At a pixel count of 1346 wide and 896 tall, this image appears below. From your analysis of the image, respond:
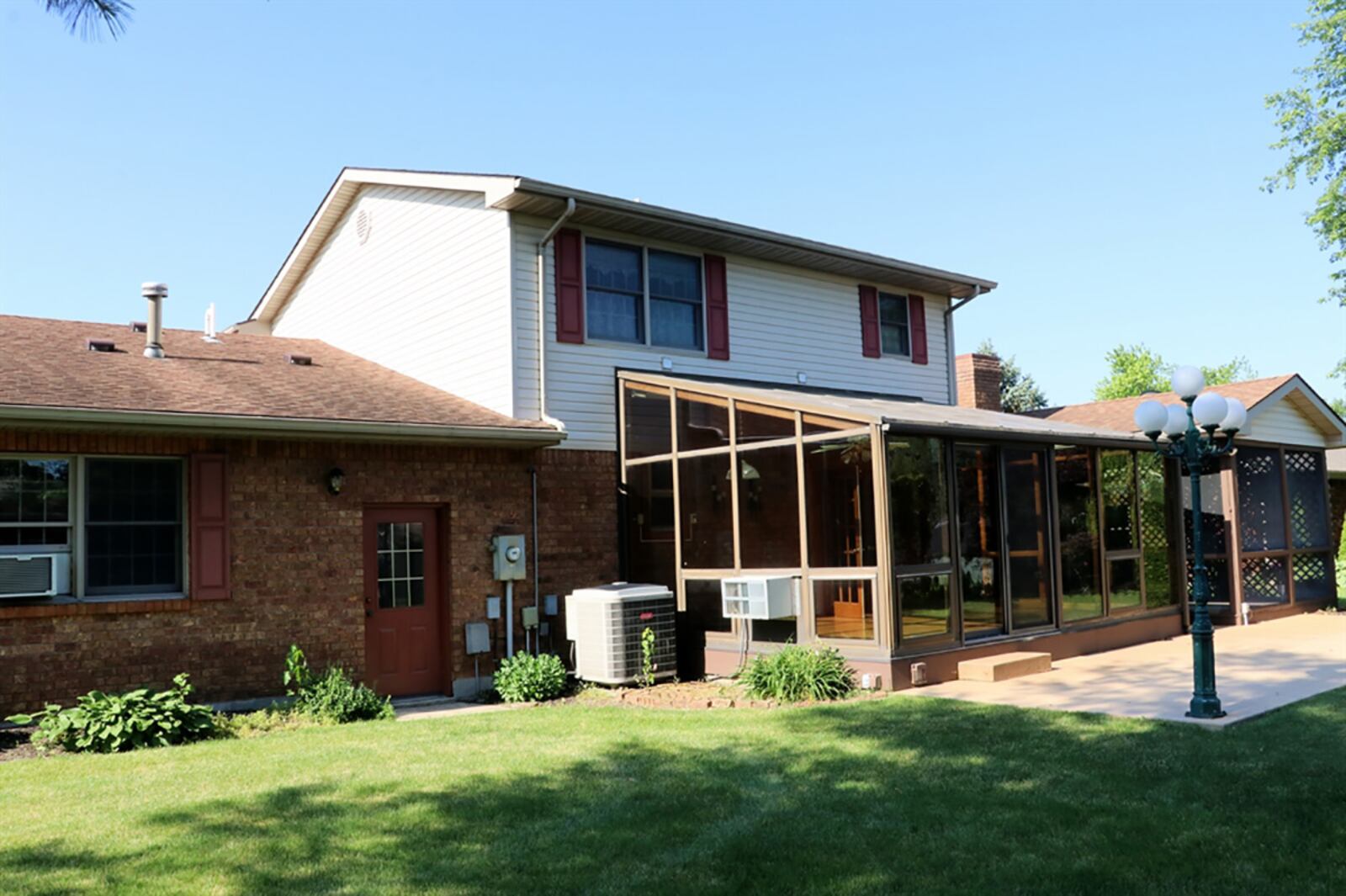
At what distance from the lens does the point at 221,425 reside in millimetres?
9289

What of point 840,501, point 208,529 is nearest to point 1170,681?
point 840,501

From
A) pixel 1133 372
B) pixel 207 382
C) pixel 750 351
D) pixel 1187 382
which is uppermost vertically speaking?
pixel 1133 372

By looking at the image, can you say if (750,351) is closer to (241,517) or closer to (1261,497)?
(241,517)

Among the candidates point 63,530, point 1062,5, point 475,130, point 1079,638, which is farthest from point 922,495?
point 475,130

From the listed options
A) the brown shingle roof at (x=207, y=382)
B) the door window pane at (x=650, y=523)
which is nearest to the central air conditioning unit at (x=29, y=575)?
the brown shingle roof at (x=207, y=382)

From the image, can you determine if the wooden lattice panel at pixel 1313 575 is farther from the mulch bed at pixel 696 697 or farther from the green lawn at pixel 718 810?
the mulch bed at pixel 696 697

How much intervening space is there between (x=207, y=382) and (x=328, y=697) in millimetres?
3568

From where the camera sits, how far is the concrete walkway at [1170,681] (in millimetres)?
8617

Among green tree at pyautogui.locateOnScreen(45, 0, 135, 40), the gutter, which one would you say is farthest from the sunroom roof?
green tree at pyautogui.locateOnScreen(45, 0, 135, 40)

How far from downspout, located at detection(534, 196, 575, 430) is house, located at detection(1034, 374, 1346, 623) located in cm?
921

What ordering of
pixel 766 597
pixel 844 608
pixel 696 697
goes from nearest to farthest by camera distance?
pixel 696 697, pixel 844 608, pixel 766 597

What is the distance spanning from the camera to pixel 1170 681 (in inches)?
391

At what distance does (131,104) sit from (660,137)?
780cm

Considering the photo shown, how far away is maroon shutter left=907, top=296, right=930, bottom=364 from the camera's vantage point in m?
16.2
